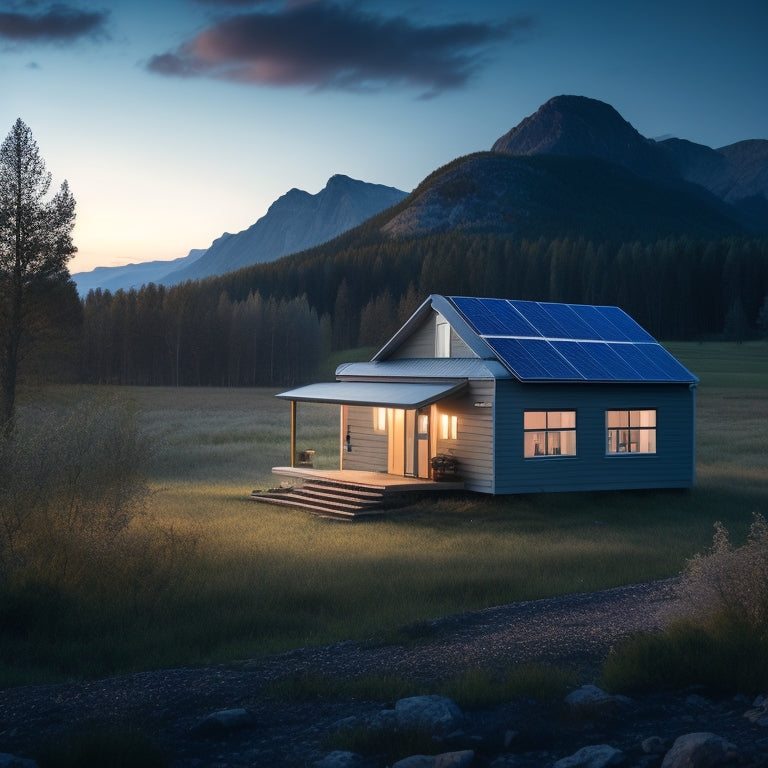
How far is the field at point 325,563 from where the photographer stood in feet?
38.0

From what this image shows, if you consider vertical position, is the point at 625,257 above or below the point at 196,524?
above

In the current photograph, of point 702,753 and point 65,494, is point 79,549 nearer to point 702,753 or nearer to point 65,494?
point 65,494

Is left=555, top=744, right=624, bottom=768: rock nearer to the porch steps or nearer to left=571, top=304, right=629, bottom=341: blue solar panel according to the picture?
the porch steps

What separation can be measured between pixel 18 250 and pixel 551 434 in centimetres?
2106

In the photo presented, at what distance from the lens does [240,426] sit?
49250 millimetres

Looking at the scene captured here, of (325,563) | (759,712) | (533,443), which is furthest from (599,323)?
(759,712)

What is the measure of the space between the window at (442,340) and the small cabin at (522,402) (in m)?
0.03

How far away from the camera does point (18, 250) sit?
33906mm

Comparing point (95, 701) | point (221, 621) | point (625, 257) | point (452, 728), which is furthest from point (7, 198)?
point (625, 257)

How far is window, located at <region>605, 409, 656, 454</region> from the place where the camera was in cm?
2659

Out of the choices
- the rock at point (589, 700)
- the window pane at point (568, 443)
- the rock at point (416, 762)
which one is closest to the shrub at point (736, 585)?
the rock at point (589, 700)

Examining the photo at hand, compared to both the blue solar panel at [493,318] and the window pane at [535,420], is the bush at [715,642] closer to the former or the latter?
the window pane at [535,420]

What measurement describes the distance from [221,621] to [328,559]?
16.1 feet

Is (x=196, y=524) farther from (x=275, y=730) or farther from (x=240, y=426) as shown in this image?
(x=240, y=426)
